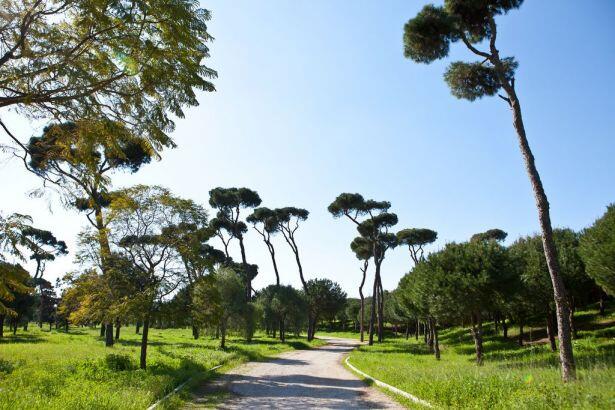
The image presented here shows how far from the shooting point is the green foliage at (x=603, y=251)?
67.6ft

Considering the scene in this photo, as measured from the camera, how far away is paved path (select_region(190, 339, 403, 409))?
12.1m

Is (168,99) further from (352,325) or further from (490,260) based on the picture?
(352,325)

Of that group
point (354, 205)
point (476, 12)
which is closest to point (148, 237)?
point (476, 12)

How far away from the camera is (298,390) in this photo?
1554cm

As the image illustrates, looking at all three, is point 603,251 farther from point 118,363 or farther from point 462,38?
point 118,363

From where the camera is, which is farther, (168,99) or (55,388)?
(55,388)

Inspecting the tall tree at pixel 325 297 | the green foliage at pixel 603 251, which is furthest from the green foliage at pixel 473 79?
the tall tree at pixel 325 297

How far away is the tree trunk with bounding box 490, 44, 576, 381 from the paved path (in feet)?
17.8

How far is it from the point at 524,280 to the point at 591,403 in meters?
23.6

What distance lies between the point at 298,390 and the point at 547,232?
1055cm

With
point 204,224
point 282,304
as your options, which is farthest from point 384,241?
point 204,224

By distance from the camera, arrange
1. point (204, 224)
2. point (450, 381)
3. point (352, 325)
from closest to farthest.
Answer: point (450, 381) → point (204, 224) → point (352, 325)

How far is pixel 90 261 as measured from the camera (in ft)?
65.0

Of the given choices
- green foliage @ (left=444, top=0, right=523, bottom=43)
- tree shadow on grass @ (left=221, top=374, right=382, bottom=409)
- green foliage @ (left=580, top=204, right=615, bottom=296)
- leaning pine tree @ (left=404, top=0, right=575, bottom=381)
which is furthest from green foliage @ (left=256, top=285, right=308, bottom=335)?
green foliage @ (left=444, top=0, right=523, bottom=43)
